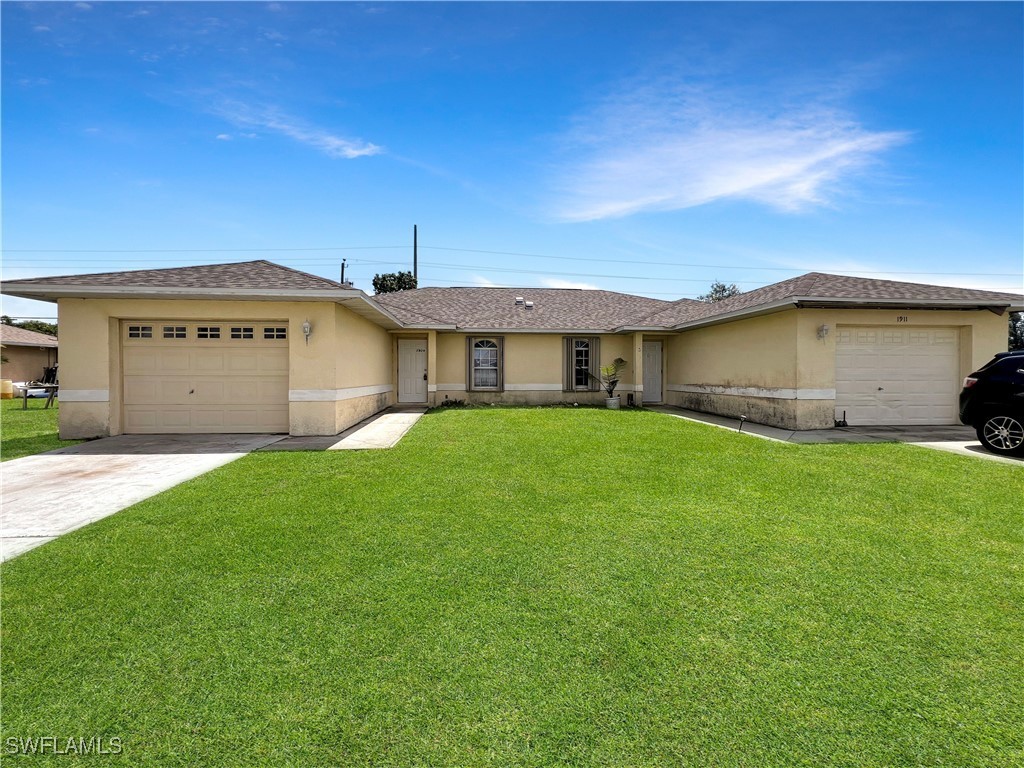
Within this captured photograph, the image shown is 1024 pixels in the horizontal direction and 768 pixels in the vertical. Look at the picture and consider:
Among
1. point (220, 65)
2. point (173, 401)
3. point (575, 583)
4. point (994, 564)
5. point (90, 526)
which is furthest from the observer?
point (173, 401)

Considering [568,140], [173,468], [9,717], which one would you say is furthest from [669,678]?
[568,140]

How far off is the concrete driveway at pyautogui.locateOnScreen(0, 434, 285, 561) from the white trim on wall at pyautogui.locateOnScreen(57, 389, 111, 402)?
92 cm

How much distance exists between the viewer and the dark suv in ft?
26.2

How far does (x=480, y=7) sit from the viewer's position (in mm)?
9898

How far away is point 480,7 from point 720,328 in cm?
1042

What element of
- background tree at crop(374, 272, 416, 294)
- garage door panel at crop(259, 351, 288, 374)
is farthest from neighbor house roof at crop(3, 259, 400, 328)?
background tree at crop(374, 272, 416, 294)

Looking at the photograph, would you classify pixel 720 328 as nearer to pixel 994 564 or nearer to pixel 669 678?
pixel 994 564

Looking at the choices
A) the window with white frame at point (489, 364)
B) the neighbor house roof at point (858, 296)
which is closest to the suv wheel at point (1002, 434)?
the neighbor house roof at point (858, 296)

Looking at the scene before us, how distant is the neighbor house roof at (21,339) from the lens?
2204cm

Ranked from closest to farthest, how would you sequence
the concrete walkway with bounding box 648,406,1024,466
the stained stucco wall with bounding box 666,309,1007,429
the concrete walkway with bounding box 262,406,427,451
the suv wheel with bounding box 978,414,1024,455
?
1. the suv wheel with bounding box 978,414,1024,455
2. the concrete walkway with bounding box 648,406,1024,466
3. the concrete walkway with bounding box 262,406,427,451
4. the stained stucco wall with bounding box 666,309,1007,429

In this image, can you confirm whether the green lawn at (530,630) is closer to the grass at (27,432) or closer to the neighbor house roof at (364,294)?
the neighbor house roof at (364,294)

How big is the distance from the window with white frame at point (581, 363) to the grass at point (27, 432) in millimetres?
14096

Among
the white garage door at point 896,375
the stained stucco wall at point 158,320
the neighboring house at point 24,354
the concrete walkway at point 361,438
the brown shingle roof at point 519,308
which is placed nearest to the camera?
the concrete walkway at point 361,438

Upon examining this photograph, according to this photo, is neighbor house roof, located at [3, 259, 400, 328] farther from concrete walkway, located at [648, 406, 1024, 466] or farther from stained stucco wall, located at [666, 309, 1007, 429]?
stained stucco wall, located at [666, 309, 1007, 429]
